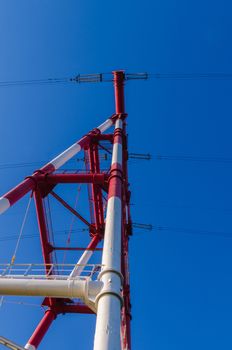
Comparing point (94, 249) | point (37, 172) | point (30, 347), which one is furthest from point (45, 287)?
point (94, 249)

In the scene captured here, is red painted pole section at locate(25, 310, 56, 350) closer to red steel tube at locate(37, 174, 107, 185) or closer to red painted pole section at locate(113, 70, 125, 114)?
red steel tube at locate(37, 174, 107, 185)

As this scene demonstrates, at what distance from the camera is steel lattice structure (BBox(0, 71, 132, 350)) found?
730 centimetres

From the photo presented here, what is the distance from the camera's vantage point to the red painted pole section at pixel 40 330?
42.7 feet

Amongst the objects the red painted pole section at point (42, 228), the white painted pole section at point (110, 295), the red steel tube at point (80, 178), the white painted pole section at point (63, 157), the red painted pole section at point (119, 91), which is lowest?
the white painted pole section at point (110, 295)

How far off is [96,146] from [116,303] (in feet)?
44.7

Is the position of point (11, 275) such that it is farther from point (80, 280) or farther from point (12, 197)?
point (12, 197)

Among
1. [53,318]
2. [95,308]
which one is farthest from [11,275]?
[53,318]

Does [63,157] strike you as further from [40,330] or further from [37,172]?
[40,330]

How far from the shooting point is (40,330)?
13953 mm

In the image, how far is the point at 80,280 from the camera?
809 cm

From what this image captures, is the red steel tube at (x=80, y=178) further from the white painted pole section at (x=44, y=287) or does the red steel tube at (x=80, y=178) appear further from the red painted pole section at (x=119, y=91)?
the red painted pole section at (x=119, y=91)

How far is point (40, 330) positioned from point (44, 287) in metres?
6.94

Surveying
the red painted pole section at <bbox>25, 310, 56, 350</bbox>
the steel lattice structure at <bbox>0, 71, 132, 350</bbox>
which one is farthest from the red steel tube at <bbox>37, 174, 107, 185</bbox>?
the red painted pole section at <bbox>25, 310, 56, 350</bbox>

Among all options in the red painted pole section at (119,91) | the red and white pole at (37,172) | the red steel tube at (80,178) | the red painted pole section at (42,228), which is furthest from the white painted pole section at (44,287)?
the red painted pole section at (119,91)
